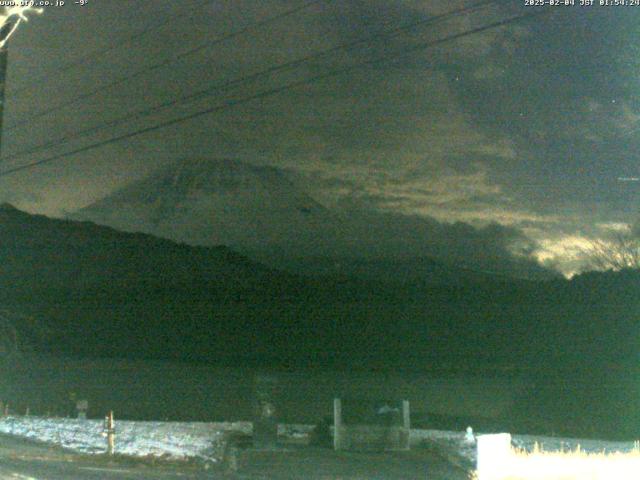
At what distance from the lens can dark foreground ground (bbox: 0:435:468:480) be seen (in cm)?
1383

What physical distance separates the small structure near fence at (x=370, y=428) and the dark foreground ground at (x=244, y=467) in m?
0.85

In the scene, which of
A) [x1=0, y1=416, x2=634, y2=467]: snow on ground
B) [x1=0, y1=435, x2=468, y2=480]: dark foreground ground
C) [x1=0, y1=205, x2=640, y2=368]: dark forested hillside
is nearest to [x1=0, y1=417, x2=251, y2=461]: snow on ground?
[x1=0, y1=416, x2=634, y2=467]: snow on ground

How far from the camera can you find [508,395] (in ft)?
110

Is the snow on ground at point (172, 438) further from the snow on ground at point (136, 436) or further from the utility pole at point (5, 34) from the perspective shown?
the utility pole at point (5, 34)

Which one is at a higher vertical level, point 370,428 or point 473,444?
point 370,428

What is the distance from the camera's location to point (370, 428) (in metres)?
20.7

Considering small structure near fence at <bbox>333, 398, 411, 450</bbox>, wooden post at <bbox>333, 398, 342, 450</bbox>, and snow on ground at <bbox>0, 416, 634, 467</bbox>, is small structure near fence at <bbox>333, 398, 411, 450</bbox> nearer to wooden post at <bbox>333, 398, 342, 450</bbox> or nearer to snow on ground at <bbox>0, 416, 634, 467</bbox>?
wooden post at <bbox>333, 398, 342, 450</bbox>

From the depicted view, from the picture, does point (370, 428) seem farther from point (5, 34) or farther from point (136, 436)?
point (5, 34)

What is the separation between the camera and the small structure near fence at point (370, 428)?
2053 cm

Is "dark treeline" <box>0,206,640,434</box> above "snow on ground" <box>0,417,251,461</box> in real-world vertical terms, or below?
above

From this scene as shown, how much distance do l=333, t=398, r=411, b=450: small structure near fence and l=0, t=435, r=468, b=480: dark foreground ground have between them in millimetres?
848

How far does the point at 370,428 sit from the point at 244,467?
501cm

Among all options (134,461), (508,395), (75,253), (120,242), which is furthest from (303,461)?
(120,242)

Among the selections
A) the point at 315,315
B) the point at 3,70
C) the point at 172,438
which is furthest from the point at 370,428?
the point at 315,315
